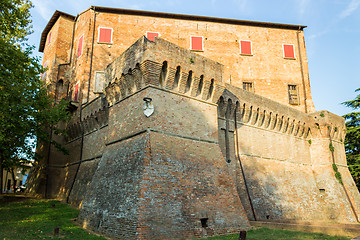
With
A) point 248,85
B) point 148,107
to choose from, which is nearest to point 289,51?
point 248,85

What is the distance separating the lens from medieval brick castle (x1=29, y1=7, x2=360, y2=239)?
1083 centimetres

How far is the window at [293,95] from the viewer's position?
85.0ft

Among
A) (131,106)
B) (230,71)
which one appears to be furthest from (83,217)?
(230,71)

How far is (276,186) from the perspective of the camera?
18.0m

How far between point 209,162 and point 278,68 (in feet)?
56.9

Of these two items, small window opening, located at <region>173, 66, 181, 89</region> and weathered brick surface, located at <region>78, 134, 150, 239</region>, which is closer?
weathered brick surface, located at <region>78, 134, 150, 239</region>

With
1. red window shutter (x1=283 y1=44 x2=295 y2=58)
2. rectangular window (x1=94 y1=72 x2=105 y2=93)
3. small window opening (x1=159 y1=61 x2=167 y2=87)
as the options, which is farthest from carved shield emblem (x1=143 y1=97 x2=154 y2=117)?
red window shutter (x1=283 y1=44 x2=295 y2=58)

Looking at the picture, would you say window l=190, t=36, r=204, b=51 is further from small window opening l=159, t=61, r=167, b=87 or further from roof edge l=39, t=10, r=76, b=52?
small window opening l=159, t=61, r=167, b=87

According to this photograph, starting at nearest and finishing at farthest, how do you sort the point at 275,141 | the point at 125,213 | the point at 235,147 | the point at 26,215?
the point at 125,213 < the point at 26,215 < the point at 235,147 < the point at 275,141

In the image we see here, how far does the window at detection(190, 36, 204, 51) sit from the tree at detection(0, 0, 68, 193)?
12.3m

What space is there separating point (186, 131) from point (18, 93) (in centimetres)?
1069

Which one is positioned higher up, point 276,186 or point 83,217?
point 276,186

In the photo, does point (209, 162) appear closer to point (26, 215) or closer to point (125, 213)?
point (125, 213)

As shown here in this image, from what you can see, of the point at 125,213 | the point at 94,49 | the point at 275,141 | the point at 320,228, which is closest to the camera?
the point at 125,213
